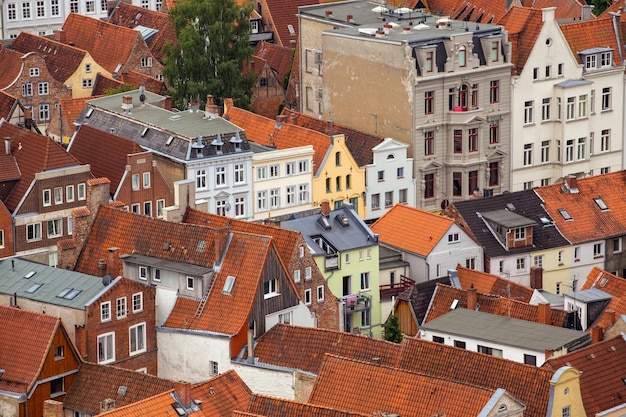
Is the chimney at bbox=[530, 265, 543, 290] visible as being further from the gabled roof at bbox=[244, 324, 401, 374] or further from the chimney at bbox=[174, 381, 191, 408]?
the chimney at bbox=[174, 381, 191, 408]

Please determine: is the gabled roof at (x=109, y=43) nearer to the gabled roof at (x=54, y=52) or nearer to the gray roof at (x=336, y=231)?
the gabled roof at (x=54, y=52)

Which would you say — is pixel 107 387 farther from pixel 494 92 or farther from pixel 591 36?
pixel 591 36

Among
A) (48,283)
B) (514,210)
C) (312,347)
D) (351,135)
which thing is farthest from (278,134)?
(312,347)

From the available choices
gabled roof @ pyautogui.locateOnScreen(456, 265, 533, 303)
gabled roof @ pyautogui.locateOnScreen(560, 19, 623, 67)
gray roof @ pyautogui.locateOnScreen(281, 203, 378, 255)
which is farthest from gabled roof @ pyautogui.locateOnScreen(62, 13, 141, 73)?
gabled roof @ pyautogui.locateOnScreen(456, 265, 533, 303)


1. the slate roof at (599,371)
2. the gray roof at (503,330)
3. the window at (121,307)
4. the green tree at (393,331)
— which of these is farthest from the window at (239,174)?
the slate roof at (599,371)

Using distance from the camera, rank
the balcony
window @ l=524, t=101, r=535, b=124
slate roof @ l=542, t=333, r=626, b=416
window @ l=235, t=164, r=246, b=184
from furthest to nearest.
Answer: window @ l=524, t=101, r=535, b=124 < window @ l=235, t=164, r=246, b=184 < the balcony < slate roof @ l=542, t=333, r=626, b=416

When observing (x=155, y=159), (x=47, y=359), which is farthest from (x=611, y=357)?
(x=155, y=159)

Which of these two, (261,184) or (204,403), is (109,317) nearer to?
(204,403)
